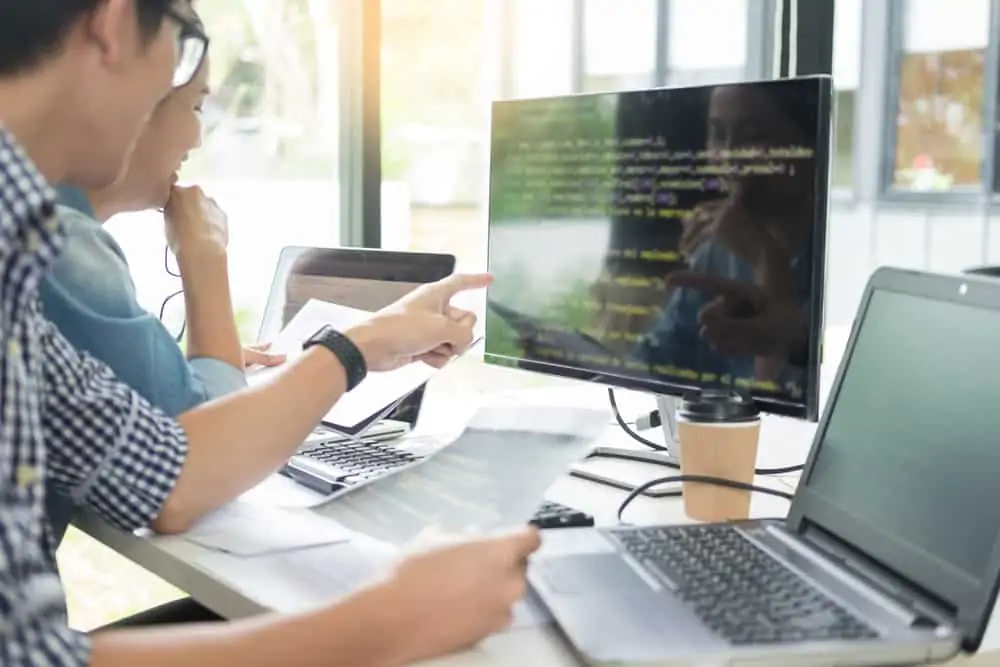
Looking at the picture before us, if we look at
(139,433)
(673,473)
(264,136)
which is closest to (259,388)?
(139,433)

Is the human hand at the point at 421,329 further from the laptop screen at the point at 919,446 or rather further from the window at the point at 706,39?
the window at the point at 706,39

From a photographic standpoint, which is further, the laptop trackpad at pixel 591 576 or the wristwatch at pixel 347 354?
the wristwatch at pixel 347 354

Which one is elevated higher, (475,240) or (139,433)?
(475,240)

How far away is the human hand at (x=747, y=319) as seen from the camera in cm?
112

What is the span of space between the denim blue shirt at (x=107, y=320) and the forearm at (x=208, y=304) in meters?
0.12

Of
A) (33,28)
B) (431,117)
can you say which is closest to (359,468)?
(33,28)

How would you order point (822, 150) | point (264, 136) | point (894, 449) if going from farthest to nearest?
point (264, 136) < point (822, 150) < point (894, 449)

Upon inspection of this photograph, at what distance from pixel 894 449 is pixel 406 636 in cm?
46

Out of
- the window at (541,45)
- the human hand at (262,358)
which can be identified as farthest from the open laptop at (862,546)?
the window at (541,45)

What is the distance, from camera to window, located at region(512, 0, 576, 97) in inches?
111

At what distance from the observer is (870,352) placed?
103 cm

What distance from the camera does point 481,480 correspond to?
1.08 metres

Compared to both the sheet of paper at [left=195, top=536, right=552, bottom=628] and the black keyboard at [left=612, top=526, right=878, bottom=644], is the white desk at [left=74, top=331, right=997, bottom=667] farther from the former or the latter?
the black keyboard at [left=612, top=526, right=878, bottom=644]

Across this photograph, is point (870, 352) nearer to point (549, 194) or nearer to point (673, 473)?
point (673, 473)
